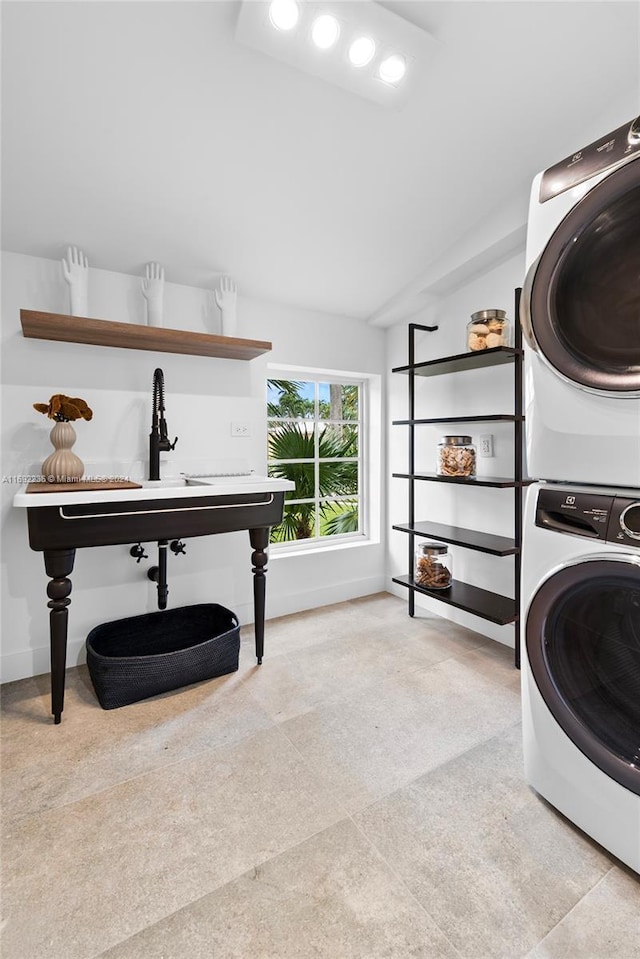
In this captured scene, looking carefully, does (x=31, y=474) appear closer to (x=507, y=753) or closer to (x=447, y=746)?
(x=447, y=746)

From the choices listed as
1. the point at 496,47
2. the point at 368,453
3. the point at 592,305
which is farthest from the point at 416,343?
the point at 592,305

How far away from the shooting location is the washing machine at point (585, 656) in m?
1.08

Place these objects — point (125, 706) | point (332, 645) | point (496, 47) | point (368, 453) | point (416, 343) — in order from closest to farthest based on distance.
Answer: point (496, 47)
point (125, 706)
point (332, 645)
point (416, 343)
point (368, 453)

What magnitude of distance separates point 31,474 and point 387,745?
1.85 m

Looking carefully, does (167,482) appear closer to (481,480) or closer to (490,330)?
(481,480)

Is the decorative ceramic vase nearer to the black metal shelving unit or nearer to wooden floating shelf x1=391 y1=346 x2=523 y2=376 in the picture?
the black metal shelving unit

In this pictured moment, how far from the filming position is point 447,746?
1581 mm

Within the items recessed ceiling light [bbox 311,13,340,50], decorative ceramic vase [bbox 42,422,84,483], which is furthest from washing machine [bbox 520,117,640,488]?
decorative ceramic vase [bbox 42,422,84,483]

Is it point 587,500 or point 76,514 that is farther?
point 76,514

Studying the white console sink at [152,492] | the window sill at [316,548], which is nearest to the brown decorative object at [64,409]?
the white console sink at [152,492]

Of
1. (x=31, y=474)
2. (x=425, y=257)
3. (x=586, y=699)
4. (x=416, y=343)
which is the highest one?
(x=425, y=257)

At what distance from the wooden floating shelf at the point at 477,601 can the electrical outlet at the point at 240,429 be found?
124 cm

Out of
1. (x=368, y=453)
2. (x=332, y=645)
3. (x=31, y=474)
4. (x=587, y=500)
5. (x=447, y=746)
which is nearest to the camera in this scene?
(x=587, y=500)

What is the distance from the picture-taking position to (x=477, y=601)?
2.29 meters
